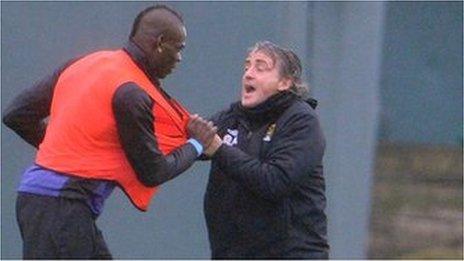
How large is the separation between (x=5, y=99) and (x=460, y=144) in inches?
91.0

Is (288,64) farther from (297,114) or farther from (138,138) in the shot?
(138,138)

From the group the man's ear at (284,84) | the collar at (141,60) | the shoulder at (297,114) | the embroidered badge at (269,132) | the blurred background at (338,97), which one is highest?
the collar at (141,60)

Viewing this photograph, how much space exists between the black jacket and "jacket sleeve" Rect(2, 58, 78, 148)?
25.1 inches

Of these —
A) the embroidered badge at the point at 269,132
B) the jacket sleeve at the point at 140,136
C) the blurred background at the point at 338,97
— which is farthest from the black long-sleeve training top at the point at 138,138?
the blurred background at the point at 338,97

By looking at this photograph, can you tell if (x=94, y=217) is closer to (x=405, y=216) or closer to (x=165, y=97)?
(x=165, y=97)

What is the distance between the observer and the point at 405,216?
7.35 meters

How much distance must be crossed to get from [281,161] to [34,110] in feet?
2.98

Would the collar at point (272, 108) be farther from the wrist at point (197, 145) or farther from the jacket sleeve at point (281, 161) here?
the wrist at point (197, 145)

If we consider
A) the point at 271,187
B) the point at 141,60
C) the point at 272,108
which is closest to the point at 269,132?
the point at 272,108

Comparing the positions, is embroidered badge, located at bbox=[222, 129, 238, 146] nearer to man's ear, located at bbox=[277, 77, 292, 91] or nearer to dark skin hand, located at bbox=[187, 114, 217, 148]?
dark skin hand, located at bbox=[187, 114, 217, 148]

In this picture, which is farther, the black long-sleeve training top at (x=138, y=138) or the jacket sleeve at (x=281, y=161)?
the jacket sleeve at (x=281, y=161)

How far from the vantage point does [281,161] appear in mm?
5031

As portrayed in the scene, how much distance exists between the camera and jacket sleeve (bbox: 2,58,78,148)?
5.10 metres

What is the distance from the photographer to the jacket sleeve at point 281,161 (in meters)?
5.00
